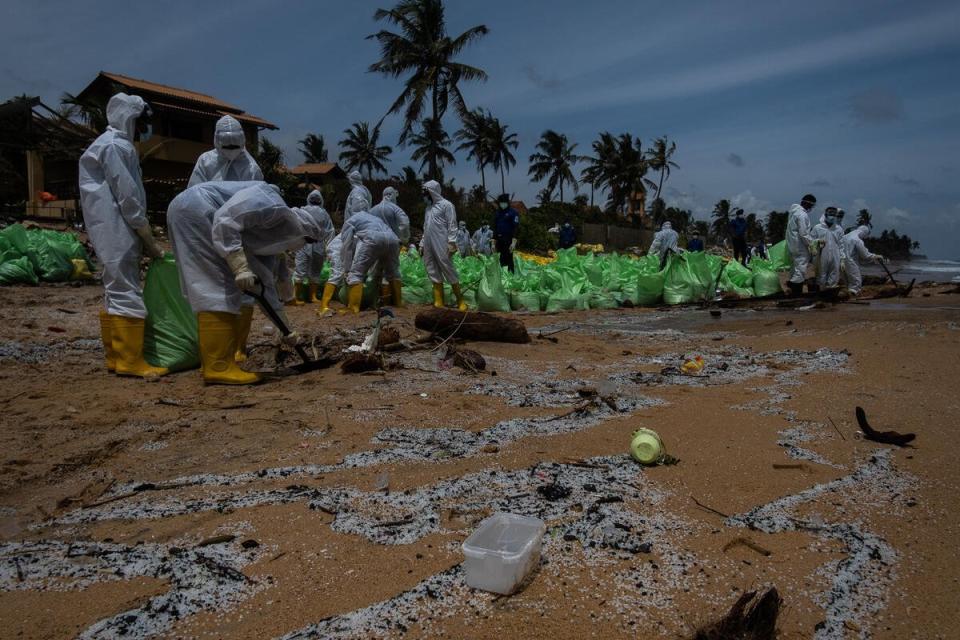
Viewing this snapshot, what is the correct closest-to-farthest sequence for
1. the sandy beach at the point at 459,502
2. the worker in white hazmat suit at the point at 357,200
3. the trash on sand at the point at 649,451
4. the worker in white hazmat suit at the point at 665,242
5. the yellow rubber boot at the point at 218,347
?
the sandy beach at the point at 459,502 < the trash on sand at the point at 649,451 < the yellow rubber boot at the point at 218,347 < the worker in white hazmat suit at the point at 357,200 < the worker in white hazmat suit at the point at 665,242

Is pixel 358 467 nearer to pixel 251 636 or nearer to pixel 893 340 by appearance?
pixel 251 636

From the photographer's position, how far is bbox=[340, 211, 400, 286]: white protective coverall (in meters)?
6.22

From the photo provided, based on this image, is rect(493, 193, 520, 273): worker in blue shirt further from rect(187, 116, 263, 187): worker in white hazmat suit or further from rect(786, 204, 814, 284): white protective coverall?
rect(187, 116, 263, 187): worker in white hazmat suit

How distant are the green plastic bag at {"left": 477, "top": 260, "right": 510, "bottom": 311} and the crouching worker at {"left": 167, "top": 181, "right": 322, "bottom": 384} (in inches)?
159

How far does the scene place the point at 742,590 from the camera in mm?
1374

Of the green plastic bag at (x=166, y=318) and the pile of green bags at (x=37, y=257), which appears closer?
the green plastic bag at (x=166, y=318)

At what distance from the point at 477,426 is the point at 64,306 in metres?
5.77

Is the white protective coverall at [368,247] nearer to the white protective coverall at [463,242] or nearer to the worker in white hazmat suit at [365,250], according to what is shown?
the worker in white hazmat suit at [365,250]

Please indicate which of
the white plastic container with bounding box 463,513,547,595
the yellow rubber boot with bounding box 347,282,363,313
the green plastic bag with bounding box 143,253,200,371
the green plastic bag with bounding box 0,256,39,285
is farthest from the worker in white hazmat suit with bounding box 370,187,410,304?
the white plastic container with bounding box 463,513,547,595

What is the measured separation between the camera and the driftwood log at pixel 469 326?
4.60m

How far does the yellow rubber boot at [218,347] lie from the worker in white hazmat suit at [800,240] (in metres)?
7.80

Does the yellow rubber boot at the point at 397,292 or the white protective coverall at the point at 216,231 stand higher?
the white protective coverall at the point at 216,231

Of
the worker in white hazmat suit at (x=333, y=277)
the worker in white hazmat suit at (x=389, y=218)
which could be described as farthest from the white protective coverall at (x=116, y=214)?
the worker in white hazmat suit at (x=389, y=218)

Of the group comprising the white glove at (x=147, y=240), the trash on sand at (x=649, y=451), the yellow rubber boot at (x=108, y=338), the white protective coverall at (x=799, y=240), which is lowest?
the trash on sand at (x=649, y=451)
